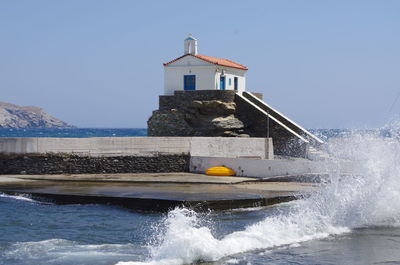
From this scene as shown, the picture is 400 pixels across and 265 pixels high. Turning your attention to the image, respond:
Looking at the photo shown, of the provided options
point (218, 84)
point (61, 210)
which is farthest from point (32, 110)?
point (61, 210)

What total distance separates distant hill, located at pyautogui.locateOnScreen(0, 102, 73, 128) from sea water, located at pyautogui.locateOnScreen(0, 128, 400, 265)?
136 m

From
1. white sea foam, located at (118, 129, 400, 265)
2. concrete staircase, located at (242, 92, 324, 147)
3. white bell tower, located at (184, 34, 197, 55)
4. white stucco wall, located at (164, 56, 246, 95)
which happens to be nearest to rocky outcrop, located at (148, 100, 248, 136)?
white stucco wall, located at (164, 56, 246, 95)

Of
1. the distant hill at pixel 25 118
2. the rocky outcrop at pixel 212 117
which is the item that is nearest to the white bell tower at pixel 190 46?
the rocky outcrop at pixel 212 117

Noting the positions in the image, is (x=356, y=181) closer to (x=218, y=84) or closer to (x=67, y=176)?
(x=67, y=176)

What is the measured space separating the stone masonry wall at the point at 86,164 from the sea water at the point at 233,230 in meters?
3.45

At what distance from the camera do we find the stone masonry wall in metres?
18.7

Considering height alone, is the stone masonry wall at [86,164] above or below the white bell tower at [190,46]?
below

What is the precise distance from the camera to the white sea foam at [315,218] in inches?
360

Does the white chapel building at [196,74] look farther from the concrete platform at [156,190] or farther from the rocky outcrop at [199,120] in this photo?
the concrete platform at [156,190]

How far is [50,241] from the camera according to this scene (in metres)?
10.5

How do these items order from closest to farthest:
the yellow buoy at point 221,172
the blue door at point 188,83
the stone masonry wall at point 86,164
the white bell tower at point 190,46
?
the stone masonry wall at point 86,164 → the yellow buoy at point 221,172 → the blue door at point 188,83 → the white bell tower at point 190,46

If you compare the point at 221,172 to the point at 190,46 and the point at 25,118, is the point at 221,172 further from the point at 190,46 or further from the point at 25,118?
the point at 25,118

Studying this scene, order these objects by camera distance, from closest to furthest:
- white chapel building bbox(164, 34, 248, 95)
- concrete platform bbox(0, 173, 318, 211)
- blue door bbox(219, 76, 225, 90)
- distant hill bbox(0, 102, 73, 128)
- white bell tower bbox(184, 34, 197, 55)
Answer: concrete platform bbox(0, 173, 318, 211), white chapel building bbox(164, 34, 248, 95), blue door bbox(219, 76, 225, 90), white bell tower bbox(184, 34, 197, 55), distant hill bbox(0, 102, 73, 128)

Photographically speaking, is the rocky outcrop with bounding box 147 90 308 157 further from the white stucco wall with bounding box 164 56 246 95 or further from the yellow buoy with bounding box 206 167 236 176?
the yellow buoy with bounding box 206 167 236 176
